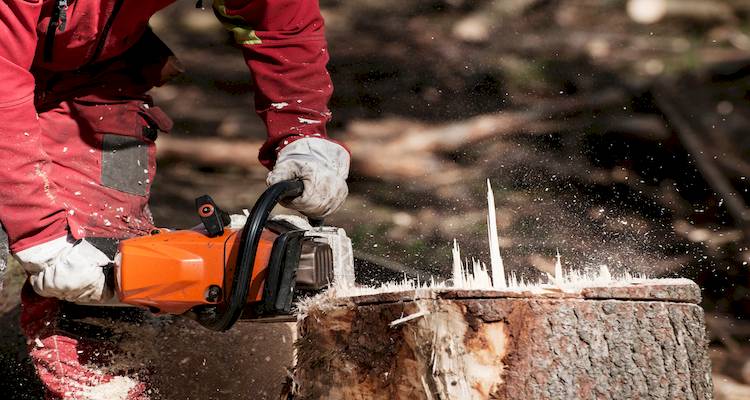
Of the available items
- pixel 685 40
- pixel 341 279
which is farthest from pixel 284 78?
pixel 685 40

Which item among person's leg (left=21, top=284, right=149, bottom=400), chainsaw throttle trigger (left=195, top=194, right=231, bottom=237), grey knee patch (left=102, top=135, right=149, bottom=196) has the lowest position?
person's leg (left=21, top=284, right=149, bottom=400)

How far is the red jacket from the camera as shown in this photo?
1.88 metres

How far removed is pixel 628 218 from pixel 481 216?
2.76ft

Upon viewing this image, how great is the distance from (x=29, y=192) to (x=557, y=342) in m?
1.33

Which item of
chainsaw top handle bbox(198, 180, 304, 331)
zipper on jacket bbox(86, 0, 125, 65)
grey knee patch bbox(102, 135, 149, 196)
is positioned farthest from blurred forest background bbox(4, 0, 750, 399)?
chainsaw top handle bbox(198, 180, 304, 331)

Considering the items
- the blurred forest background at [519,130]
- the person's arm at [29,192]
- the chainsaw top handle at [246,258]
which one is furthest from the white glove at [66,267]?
the blurred forest background at [519,130]

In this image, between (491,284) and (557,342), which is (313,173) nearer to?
(491,284)

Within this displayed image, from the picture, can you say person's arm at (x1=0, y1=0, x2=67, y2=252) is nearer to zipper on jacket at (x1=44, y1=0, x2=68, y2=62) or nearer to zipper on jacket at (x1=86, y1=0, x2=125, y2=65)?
zipper on jacket at (x1=44, y1=0, x2=68, y2=62)

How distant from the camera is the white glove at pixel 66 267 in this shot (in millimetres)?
1963

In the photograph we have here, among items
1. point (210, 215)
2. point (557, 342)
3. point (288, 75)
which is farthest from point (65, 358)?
point (557, 342)

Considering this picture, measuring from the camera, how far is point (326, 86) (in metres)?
2.41

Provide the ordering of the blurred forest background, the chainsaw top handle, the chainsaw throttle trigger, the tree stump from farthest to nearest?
the blurred forest background → the chainsaw throttle trigger → the chainsaw top handle → the tree stump

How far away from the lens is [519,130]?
15.1 feet

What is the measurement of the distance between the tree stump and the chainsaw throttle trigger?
1.67ft
